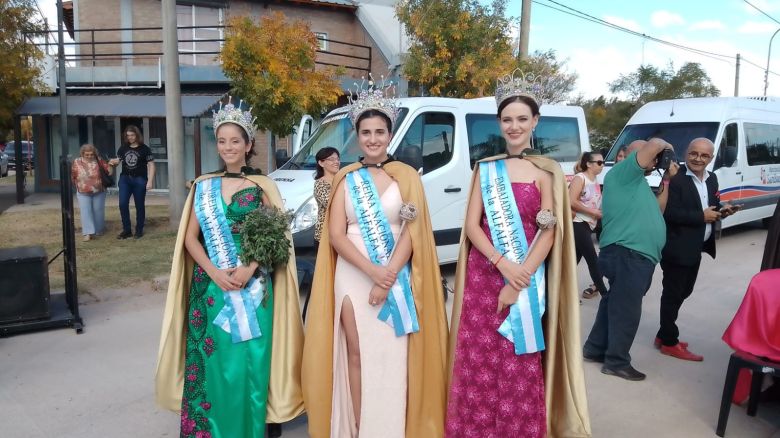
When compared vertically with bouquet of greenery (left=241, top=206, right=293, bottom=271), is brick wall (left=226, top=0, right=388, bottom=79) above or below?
above

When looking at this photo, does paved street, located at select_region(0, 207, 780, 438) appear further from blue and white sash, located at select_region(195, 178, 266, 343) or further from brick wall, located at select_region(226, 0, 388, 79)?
brick wall, located at select_region(226, 0, 388, 79)

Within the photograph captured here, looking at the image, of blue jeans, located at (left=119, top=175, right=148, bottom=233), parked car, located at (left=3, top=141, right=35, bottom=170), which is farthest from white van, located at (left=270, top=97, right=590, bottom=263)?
parked car, located at (left=3, top=141, right=35, bottom=170)

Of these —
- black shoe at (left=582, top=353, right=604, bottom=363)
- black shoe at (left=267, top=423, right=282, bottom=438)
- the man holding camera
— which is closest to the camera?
black shoe at (left=267, top=423, right=282, bottom=438)

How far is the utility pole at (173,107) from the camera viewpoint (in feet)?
32.4

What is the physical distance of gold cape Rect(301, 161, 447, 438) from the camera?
3.14 m

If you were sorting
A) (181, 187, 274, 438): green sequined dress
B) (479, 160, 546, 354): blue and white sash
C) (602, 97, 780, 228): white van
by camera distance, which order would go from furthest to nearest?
(602, 97, 780, 228): white van → (181, 187, 274, 438): green sequined dress → (479, 160, 546, 354): blue and white sash

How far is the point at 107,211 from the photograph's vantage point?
13.1 metres

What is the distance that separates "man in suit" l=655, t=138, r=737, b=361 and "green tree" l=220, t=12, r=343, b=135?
7137mm

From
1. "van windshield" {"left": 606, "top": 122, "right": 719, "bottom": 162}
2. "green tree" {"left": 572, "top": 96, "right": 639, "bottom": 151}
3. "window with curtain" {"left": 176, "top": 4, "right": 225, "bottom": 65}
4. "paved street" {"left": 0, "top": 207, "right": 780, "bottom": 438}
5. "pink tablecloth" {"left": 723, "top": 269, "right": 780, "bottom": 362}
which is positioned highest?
"window with curtain" {"left": 176, "top": 4, "right": 225, "bottom": 65}

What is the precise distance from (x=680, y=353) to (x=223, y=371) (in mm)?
3813

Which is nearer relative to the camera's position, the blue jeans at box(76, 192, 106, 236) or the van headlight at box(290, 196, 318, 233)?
the van headlight at box(290, 196, 318, 233)

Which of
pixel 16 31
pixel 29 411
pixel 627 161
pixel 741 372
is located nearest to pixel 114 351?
pixel 29 411

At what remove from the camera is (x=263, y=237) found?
3.17m

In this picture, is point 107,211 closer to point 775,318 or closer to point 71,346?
point 71,346
